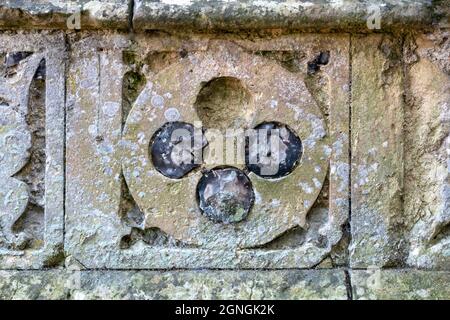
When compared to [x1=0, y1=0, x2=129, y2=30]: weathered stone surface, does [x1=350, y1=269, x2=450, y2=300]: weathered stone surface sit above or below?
below

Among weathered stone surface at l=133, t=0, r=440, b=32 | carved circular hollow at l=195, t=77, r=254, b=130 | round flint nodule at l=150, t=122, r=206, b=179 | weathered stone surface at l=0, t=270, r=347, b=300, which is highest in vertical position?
weathered stone surface at l=133, t=0, r=440, b=32

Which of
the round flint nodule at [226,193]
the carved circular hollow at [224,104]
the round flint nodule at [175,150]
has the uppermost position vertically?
the carved circular hollow at [224,104]

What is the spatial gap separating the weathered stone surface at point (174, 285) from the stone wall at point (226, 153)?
0.04ft

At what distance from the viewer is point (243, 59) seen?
2.17 metres

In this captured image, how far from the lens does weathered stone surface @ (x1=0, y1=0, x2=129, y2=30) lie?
2.08 metres

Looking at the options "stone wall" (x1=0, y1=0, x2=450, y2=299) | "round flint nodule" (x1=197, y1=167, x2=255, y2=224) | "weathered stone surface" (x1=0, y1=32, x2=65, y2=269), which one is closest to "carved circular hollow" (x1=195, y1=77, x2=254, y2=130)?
"stone wall" (x1=0, y1=0, x2=450, y2=299)

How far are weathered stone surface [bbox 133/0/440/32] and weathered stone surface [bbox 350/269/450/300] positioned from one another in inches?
32.5

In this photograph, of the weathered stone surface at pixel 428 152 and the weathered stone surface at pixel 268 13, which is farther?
the weathered stone surface at pixel 428 152

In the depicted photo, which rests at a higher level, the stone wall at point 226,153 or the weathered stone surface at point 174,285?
the stone wall at point 226,153

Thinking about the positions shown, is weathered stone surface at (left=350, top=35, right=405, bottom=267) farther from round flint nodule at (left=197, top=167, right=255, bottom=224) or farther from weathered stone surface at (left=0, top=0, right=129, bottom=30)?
weathered stone surface at (left=0, top=0, right=129, bottom=30)

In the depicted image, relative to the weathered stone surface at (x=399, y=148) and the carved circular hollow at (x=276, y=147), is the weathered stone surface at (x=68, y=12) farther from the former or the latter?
the weathered stone surface at (x=399, y=148)

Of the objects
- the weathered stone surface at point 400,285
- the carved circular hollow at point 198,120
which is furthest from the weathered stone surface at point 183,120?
the weathered stone surface at point 400,285

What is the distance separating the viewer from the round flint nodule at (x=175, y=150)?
2.18 meters
